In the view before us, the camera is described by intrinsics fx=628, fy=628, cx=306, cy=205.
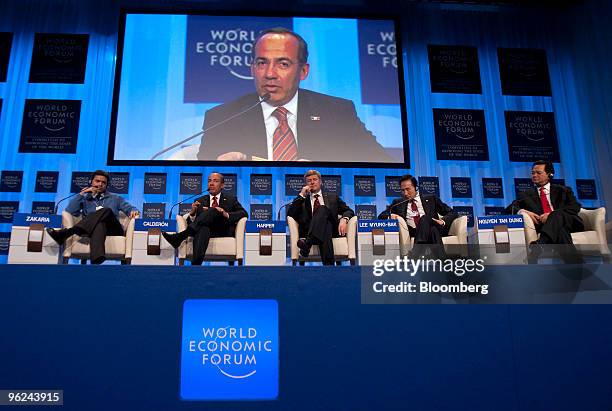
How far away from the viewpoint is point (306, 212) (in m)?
5.31

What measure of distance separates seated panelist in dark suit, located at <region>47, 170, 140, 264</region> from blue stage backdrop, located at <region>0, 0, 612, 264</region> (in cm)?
126

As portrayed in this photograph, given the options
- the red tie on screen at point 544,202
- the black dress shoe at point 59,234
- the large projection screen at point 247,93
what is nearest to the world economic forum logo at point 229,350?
the black dress shoe at point 59,234

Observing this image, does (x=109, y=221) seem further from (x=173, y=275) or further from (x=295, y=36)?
(x=295, y=36)

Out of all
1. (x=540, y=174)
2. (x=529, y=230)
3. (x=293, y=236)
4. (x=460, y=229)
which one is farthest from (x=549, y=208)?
(x=293, y=236)

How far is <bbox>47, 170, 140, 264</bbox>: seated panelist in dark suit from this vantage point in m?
4.75

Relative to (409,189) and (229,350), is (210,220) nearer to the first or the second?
(409,189)

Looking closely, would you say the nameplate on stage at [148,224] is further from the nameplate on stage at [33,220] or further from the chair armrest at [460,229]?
the chair armrest at [460,229]

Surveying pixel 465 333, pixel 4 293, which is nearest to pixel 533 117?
pixel 465 333

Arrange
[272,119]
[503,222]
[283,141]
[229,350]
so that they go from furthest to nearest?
[272,119]
[283,141]
[503,222]
[229,350]

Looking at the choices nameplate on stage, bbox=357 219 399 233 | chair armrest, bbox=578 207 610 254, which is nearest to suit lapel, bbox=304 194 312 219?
nameplate on stage, bbox=357 219 399 233

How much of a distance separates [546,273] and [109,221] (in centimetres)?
328

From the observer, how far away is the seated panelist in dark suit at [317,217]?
4.99 metres

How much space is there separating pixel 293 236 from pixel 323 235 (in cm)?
29

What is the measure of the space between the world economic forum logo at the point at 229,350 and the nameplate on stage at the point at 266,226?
4.96 feet
